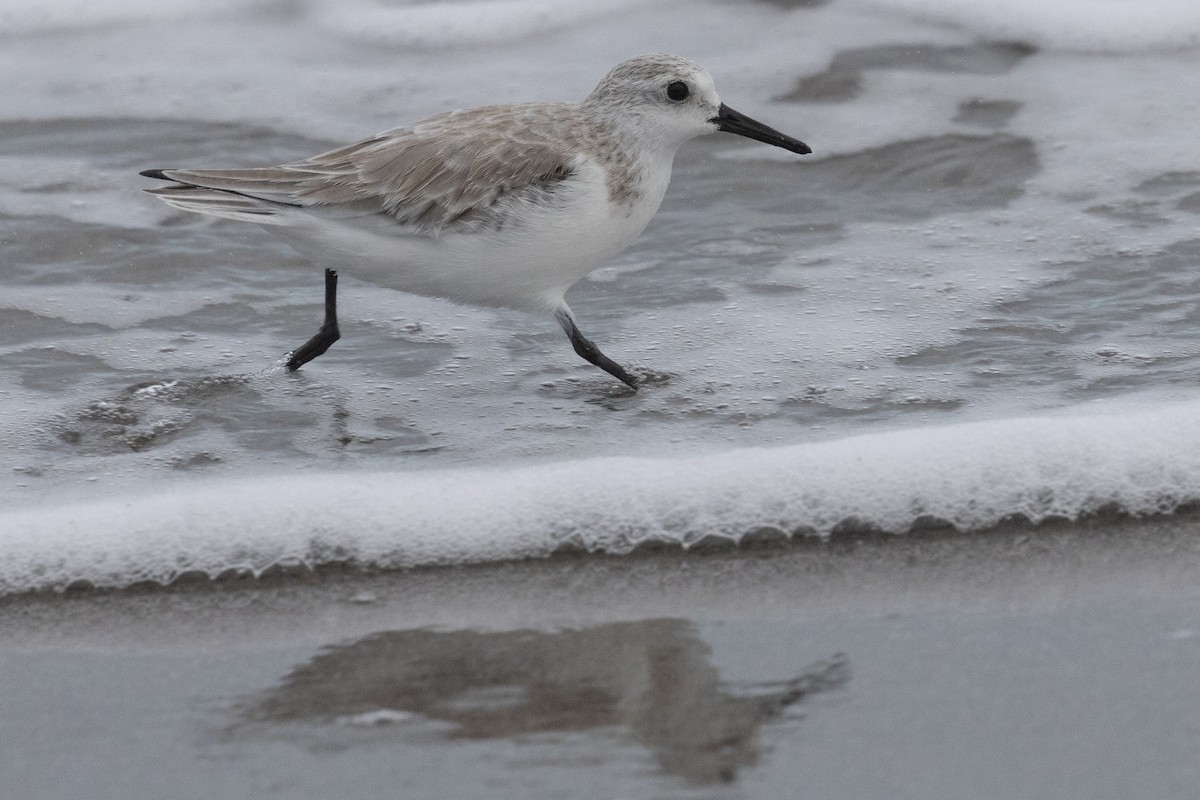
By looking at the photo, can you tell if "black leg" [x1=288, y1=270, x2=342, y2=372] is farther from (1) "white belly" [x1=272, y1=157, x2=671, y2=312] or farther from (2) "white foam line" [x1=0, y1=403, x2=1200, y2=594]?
(2) "white foam line" [x1=0, y1=403, x2=1200, y2=594]

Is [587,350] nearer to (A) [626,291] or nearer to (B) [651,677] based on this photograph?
(A) [626,291]

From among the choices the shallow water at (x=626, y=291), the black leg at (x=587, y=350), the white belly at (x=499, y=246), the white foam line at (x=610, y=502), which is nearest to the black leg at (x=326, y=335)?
the shallow water at (x=626, y=291)

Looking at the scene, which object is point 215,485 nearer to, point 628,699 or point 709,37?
point 628,699

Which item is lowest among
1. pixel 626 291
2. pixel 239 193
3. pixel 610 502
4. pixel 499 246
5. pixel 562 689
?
pixel 562 689

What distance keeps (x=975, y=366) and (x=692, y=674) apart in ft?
6.48

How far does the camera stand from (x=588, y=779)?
272 centimetres

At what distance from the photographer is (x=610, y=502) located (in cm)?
379

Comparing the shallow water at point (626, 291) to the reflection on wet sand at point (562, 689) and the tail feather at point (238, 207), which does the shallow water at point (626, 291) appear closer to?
the tail feather at point (238, 207)

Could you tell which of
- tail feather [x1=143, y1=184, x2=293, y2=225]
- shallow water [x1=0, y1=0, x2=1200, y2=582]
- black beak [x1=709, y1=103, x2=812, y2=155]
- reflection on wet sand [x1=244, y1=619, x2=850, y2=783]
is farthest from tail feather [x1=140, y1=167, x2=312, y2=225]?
reflection on wet sand [x1=244, y1=619, x2=850, y2=783]

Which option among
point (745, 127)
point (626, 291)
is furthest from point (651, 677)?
point (626, 291)

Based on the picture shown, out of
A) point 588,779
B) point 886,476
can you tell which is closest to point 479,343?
point 886,476

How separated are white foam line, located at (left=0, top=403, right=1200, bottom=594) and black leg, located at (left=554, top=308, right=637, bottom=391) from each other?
0.78 metres

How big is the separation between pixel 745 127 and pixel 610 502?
165 centimetres

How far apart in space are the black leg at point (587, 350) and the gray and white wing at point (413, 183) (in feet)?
1.37
